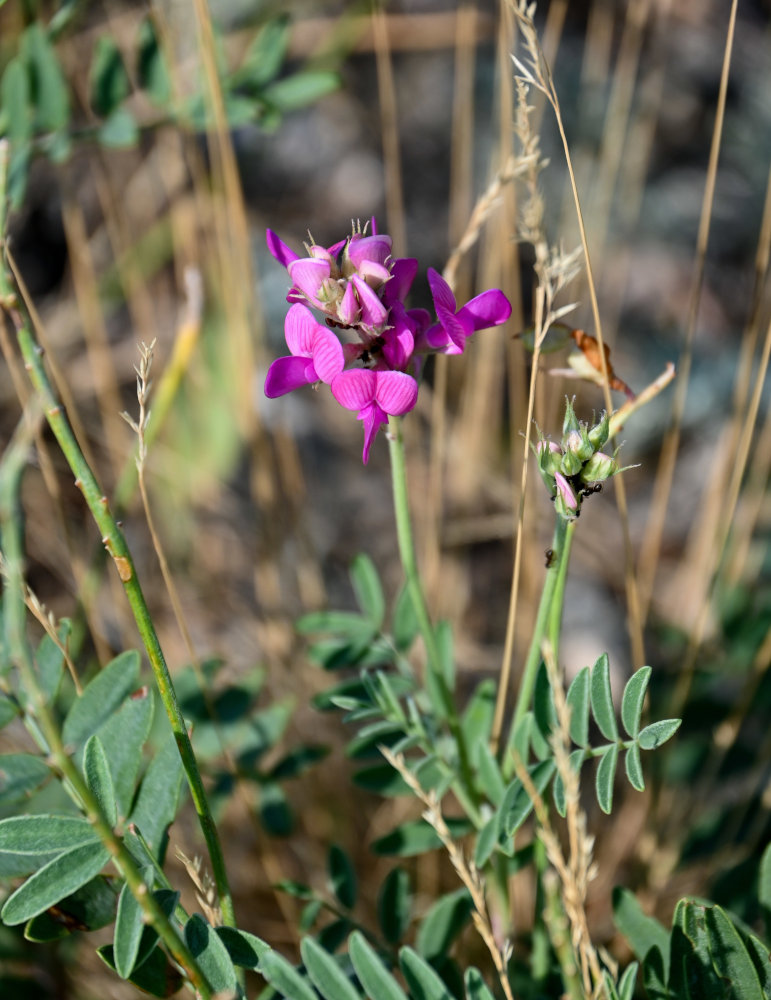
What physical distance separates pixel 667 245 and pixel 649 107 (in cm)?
50

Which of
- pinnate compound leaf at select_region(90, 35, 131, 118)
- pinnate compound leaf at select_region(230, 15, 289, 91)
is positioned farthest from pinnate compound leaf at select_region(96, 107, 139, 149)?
pinnate compound leaf at select_region(230, 15, 289, 91)

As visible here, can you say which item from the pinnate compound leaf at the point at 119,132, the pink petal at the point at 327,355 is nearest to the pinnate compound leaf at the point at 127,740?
the pink petal at the point at 327,355

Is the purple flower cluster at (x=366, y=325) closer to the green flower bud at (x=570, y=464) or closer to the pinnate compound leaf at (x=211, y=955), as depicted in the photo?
the green flower bud at (x=570, y=464)

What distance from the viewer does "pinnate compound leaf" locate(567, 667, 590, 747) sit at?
762 mm

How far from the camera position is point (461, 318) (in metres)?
0.72

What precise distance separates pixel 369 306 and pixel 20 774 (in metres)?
0.54

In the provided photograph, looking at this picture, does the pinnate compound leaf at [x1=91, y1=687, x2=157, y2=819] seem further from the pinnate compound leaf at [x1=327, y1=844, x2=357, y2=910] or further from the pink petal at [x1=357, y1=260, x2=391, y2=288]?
the pink petal at [x1=357, y1=260, x2=391, y2=288]

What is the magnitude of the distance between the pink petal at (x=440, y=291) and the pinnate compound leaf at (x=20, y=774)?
1.77 feet

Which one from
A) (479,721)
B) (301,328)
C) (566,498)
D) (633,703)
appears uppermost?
(301,328)

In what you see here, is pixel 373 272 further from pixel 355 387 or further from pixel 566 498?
pixel 566 498

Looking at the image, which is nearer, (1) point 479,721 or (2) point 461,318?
Result: (2) point 461,318

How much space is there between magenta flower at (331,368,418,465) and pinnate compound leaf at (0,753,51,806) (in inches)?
17.4

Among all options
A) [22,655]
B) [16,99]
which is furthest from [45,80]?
[22,655]

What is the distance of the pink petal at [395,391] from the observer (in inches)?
26.6
